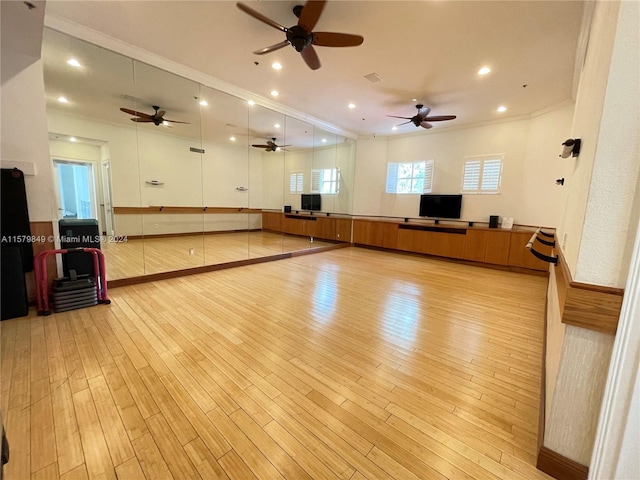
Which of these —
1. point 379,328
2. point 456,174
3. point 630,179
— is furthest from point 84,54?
point 456,174

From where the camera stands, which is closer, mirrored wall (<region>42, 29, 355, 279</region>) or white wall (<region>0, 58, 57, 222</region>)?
white wall (<region>0, 58, 57, 222</region>)

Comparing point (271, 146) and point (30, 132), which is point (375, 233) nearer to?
point (271, 146)

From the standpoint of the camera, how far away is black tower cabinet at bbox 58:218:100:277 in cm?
319

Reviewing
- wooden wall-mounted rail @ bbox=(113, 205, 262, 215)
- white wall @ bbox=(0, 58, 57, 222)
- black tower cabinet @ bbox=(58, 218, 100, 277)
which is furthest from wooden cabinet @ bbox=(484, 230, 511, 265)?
white wall @ bbox=(0, 58, 57, 222)

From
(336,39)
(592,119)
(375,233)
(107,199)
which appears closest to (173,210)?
(107,199)

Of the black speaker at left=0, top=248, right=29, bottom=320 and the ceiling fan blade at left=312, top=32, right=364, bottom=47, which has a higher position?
the ceiling fan blade at left=312, top=32, right=364, bottom=47

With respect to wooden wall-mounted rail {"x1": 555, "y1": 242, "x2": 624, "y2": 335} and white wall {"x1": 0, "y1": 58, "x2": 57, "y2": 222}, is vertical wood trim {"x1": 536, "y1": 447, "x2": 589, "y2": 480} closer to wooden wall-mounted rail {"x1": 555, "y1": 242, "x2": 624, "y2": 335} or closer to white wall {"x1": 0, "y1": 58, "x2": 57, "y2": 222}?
wooden wall-mounted rail {"x1": 555, "y1": 242, "x2": 624, "y2": 335}

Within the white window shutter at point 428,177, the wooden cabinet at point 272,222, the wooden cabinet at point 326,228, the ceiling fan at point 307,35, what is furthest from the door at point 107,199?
the white window shutter at point 428,177

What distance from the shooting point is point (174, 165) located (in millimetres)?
5824

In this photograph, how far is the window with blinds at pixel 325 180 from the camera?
7609 mm

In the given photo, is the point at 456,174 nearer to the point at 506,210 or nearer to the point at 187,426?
the point at 506,210

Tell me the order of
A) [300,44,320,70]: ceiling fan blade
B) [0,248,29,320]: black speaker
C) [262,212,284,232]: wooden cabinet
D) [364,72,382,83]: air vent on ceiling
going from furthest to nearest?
1. [262,212,284,232]: wooden cabinet
2. [364,72,382,83]: air vent on ceiling
3. [300,44,320,70]: ceiling fan blade
4. [0,248,29,320]: black speaker

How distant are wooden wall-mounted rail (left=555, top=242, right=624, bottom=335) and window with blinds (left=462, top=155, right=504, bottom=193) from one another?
5809 millimetres

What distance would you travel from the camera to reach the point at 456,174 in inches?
255
